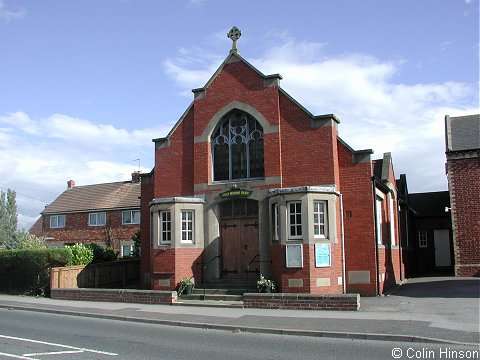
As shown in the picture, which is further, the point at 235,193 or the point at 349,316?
the point at 235,193

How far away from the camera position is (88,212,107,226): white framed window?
41406mm

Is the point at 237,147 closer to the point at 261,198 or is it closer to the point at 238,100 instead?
the point at 238,100

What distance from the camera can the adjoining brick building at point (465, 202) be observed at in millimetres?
26406

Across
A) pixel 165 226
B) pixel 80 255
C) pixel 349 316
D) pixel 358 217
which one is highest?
pixel 358 217

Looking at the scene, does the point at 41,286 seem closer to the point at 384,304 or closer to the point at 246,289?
the point at 246,289

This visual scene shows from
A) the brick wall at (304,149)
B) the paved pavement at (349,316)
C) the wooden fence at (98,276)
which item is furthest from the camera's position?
the wooden fence at (98,276)

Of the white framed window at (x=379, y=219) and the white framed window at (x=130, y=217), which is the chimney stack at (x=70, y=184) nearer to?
the white framed window at (x=130, y=217)

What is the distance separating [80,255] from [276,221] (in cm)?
974

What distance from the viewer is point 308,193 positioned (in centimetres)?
1738

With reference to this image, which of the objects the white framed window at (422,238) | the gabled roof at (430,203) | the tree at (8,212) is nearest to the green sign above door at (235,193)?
the gabled roof at (430,203)

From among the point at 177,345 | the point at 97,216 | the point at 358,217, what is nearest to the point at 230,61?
the point at 358,217

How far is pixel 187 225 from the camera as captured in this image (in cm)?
1975

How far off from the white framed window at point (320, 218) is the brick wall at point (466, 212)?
489 inches

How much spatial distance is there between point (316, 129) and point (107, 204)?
26844mm
